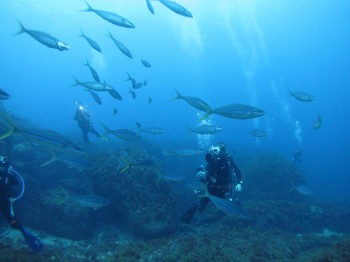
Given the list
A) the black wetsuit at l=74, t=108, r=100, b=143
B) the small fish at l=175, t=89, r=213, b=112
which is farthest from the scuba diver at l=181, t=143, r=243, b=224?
the black wetsuit at l=74, t=108, r=100, b=143

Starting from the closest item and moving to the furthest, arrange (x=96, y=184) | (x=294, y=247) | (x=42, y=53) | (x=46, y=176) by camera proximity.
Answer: (x=294, y=247) → (x=96, y=184) → (x=46, y=176) → (x=42, y=53)

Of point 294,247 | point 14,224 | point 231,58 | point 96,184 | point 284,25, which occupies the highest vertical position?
point 14,224

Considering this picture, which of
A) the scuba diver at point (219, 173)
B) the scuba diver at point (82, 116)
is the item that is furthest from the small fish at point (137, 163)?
the scuba diver at point (82, 116)

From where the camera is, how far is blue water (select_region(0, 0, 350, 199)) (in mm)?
54062

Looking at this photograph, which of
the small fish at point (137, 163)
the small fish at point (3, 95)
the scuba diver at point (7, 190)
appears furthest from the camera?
the small fish at point (137, 163)

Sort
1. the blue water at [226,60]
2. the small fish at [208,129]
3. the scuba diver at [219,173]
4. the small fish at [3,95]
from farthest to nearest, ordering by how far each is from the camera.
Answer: the blue water at [226,60], the small fish at [208,129], the scuba diver at [219,173], the small fish at [3,95]

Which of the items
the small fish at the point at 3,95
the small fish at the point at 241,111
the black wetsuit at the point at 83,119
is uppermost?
the small fish at the point at 241,111

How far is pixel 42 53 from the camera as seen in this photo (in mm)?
127188

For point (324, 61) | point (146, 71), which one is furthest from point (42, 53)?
point (324, 61)

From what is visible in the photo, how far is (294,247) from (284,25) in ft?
279

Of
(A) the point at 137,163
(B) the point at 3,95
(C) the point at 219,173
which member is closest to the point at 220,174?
(C) the point at 219,173

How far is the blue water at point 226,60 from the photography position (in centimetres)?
5406

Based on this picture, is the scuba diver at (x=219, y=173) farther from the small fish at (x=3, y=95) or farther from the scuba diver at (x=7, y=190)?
the small fish at (x=3, y=95)

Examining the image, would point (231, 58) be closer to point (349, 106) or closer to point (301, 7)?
point (301, 7)
